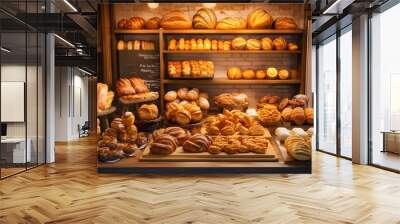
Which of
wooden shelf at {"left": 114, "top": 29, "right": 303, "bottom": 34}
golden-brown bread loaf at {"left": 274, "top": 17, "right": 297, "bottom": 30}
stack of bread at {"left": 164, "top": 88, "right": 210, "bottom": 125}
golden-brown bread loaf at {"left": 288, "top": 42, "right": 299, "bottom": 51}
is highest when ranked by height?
golden-brown bread loaf at {"left": 274, "top": 17, "right": 297, "bottom": 30}

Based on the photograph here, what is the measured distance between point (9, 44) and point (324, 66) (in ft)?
24.0

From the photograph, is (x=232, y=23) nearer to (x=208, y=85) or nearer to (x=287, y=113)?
(x=208, y=85)

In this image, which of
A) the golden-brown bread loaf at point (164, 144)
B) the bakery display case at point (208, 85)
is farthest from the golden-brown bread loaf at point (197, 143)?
the golden-brown bread loaf at point (164, 144)

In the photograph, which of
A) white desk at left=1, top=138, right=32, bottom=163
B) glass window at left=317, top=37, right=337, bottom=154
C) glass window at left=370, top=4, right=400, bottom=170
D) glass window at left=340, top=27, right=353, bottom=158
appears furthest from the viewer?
glass window at left=317, top=37, right=337, bottom=154

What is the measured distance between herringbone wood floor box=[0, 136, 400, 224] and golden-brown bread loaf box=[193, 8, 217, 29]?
2.01 meters

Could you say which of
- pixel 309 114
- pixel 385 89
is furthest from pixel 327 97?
pixel 309 114

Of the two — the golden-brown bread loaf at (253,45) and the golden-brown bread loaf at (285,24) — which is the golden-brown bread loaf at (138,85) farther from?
the golden-brown bread loaf at (285,24)

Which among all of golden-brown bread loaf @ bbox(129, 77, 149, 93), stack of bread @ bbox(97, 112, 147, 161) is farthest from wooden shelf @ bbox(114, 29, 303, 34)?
stack of bread @ bbox(97, 112, 147, 161)

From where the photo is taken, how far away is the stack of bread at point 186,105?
4.60m

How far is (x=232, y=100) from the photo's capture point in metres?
4.59

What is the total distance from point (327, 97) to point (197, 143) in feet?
20.7

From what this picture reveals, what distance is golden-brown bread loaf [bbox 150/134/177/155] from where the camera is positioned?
4668 millimetres

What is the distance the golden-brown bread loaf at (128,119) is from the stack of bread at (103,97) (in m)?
0.22

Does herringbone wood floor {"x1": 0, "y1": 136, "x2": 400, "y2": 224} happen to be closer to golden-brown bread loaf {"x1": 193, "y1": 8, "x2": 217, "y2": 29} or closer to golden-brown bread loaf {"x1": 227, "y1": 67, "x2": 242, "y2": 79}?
golden-brown bread loaf {"x1": 227, "y1": 67, "x2": 242, "y2": 79}
